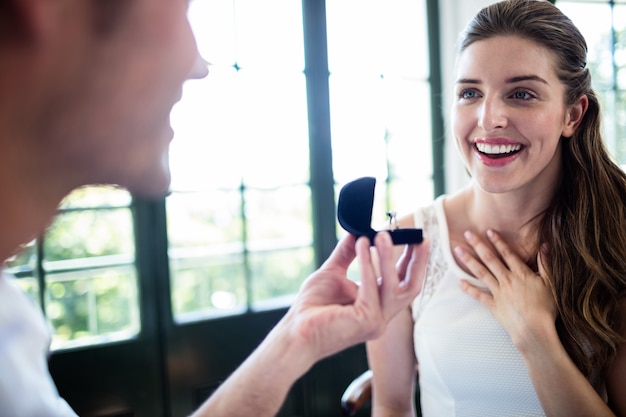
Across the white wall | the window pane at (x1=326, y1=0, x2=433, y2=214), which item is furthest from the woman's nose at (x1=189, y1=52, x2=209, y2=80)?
the white wall

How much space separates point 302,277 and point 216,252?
457mm

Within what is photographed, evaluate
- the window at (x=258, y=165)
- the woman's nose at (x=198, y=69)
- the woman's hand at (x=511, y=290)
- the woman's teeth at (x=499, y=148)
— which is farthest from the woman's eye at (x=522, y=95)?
the window at (x=258, y=165)

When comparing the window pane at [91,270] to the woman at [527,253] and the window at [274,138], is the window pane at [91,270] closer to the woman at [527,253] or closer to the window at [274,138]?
the window at [274,138]

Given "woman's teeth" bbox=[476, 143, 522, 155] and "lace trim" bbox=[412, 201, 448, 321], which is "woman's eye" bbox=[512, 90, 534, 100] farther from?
"lace trim" bbox=[412, 201, 448, 321]

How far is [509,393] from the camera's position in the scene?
45.8 inches

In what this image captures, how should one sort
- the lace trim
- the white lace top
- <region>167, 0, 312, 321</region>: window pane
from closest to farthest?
the white lace top → the lace trim → <region>167, 0, 312, 321</region>: window pane

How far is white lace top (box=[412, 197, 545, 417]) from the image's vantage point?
1.16 meters

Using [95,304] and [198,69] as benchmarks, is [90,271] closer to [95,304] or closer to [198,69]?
[95,304]

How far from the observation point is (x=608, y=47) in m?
2.89

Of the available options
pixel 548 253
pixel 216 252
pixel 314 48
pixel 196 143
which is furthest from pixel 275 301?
pixel 548 253

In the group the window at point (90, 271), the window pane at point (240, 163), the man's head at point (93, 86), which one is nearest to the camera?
the man's head at point (93, 86)

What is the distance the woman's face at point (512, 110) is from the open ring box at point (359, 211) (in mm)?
430

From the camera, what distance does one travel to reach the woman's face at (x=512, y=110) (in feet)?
3.66

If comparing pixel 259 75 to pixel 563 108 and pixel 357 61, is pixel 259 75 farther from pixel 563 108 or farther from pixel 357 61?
pixel 563 108
